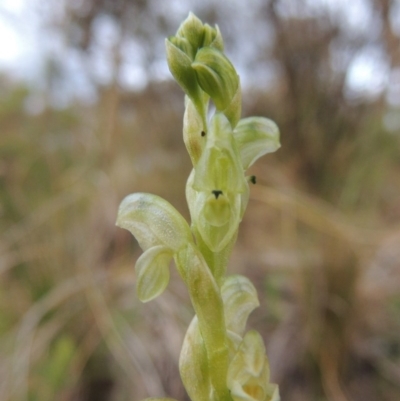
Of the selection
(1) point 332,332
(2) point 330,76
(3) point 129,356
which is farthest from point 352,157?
(3) point 129,356

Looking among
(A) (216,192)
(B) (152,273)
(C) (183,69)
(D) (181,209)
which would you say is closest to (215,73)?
(C) (183,69)

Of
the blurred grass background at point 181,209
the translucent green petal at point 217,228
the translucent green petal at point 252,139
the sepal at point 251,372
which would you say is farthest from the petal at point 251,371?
the blurred grass background at point 181,209

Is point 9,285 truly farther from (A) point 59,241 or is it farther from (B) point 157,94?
(B) point 157,94

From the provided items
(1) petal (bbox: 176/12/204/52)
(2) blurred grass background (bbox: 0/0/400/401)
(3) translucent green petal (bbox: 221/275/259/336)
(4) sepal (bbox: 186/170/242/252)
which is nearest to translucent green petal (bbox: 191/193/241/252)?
(4) sepal (bbox: 186/170/242/252)

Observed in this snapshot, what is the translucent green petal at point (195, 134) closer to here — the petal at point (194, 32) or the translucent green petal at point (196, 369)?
the petal at point (194, 32)

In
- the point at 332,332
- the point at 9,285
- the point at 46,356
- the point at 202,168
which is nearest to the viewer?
the point at 202,168

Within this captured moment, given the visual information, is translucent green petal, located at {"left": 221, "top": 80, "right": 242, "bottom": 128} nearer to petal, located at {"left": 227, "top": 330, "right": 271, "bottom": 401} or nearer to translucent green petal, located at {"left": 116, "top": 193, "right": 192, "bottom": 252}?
translucent green petal, located at {"left": 116, "top": 193, "right": 192, "bottom": 252}

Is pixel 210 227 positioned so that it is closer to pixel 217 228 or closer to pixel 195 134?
pixel 217 228
